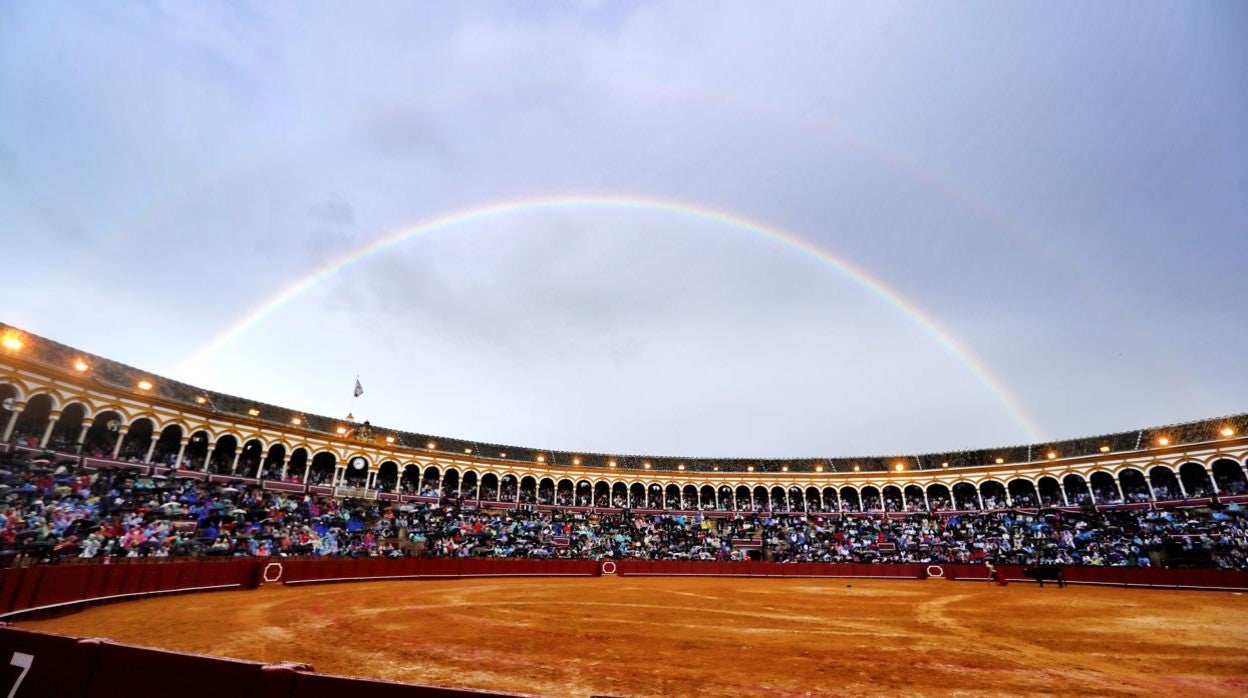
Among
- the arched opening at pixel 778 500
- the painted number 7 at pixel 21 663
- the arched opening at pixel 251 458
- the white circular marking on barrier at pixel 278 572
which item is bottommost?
the white circular marking on barrier at pixel 278 572

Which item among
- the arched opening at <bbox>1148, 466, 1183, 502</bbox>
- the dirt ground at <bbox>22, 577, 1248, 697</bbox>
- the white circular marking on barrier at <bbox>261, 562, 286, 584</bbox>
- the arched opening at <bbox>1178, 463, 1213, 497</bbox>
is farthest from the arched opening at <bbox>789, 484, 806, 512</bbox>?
Answer: the white circular marking on barrier at <bbox>261, 562, 286, 584</bbox>

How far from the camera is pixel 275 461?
45.3m

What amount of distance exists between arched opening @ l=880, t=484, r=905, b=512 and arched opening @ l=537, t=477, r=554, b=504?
3436cm

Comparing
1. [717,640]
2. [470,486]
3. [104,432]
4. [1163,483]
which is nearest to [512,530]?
[470,486]

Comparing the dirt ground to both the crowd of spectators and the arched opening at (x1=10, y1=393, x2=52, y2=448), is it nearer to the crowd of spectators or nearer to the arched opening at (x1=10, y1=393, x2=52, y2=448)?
the crowd of spectators

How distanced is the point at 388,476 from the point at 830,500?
1800 inches

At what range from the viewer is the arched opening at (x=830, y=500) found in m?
59.0

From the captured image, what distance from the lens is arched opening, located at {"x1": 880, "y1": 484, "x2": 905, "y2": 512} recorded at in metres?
56.8

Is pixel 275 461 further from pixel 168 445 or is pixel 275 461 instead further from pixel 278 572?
pixel 278 572

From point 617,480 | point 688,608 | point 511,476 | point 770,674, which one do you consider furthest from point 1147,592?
point 511,476

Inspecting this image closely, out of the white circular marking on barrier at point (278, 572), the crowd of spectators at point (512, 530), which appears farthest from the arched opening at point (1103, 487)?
the white circular marking on barrier at point (278, 572)

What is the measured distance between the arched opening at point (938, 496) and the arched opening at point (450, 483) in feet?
155

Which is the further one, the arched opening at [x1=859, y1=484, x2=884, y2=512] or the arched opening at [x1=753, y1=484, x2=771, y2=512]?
the arched opening at [x1=753, y1=484, x2=771, y2=512]

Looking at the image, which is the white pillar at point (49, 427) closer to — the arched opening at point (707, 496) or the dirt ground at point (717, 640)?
the dirt ground at point (717, 640)
